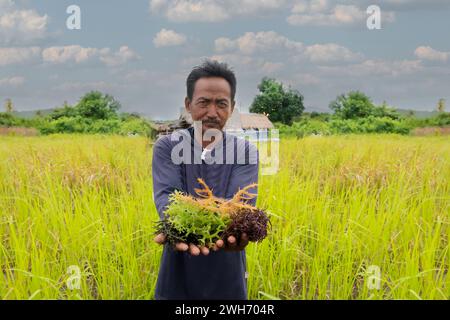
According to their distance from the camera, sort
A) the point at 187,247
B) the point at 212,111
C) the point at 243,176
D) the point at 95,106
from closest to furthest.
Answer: the point at 187,247 < the point at 212,111 < the point at 243,176 < the point at 95,106

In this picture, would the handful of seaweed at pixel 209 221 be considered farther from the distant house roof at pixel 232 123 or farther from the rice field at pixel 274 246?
the rice field at pixel 274 246

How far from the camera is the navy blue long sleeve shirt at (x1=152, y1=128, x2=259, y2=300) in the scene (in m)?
1.80

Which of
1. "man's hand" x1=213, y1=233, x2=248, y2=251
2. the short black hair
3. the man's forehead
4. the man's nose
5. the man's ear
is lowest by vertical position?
"man's hand" x1=213, y1=233, x2=248, y2=251

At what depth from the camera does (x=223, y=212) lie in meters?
1.60

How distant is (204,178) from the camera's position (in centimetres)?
183

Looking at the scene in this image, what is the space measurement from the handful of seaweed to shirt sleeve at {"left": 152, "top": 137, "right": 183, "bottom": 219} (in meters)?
0.15

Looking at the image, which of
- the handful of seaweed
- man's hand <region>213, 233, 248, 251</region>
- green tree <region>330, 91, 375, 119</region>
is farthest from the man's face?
green tree <region>330, 91, 375, 119</region>

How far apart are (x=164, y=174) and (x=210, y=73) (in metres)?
0.45

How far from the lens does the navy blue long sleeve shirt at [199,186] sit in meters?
1.80

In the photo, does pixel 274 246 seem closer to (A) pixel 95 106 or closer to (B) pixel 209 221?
(B) pixel 209 221

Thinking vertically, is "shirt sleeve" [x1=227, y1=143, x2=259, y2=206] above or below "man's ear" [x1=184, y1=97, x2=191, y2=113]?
below

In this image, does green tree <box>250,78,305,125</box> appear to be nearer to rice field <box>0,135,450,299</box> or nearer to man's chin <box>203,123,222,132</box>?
rice field <box>0,135,450,299</box>

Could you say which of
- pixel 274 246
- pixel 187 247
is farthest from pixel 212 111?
pixel 274 246

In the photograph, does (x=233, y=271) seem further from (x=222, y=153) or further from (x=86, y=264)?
(x=86, y=264)
